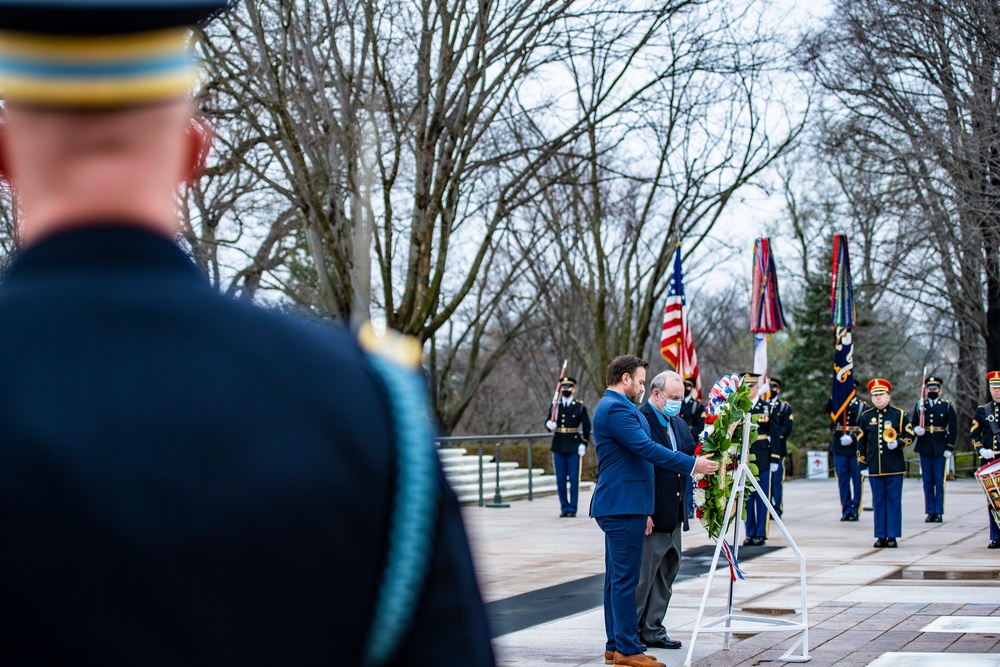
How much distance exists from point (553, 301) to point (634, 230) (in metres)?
5.61

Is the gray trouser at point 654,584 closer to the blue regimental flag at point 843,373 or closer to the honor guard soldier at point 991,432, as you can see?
the honor guard soldier at point 991,432

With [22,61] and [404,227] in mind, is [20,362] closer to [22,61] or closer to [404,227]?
[22,61]

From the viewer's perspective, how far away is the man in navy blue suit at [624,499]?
7.89 m

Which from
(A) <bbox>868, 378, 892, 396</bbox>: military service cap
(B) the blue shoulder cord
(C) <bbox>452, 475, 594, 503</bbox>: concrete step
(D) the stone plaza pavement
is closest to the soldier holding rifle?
(D) the stone plaza pavement

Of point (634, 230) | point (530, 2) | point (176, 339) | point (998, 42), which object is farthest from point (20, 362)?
point (634, 230)

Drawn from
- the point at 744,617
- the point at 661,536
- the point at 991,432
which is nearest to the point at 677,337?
the point at 991,432

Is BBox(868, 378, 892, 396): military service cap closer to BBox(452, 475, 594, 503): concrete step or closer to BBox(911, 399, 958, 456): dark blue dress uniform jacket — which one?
BBox(911, 399, 958, 456): dark blue dress uniform jacket

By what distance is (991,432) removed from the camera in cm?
1582

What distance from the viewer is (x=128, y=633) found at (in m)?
1.08

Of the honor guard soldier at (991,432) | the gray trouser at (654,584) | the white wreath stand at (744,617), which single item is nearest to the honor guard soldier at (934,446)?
the honor guard soldier at (991,432)

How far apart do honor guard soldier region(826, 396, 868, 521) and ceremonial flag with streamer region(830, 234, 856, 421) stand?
20cm

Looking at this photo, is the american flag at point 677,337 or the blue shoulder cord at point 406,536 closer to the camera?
the blue shoulder cord at point 406,536

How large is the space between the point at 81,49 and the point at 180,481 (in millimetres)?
400

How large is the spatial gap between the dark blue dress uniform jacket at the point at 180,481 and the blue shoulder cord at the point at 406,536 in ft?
0.04
